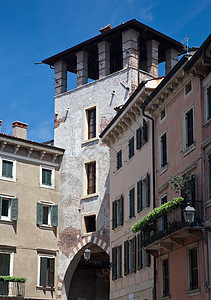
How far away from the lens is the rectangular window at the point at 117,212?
100 ft

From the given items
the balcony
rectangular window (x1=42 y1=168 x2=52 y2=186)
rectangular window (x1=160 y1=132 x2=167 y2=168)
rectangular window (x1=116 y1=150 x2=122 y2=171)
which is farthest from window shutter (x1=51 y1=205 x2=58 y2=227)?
rectangular window (x1=160 y1=132 x2=167 y2=168)

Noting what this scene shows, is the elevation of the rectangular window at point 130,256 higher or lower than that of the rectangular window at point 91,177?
lower

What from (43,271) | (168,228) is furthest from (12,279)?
(168,228)

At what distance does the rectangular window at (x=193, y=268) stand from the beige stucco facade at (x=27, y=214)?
1812 centimetres

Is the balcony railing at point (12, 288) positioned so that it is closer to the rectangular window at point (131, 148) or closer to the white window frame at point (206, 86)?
the rectangular window at point (131, 148)

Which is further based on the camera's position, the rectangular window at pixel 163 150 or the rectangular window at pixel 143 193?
the rectangular window at pixel 143 193

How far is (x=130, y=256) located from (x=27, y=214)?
37.9ft

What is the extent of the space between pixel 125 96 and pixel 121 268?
39.6ft

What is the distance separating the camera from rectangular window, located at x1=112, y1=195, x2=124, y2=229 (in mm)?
30622

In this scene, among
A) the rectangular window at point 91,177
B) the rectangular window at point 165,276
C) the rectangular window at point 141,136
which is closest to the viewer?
the rectangular window at point 165,276

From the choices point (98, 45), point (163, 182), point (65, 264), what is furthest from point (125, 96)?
point (163, 182)

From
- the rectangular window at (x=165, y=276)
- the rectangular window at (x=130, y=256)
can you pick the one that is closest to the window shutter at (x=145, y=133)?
the rectangular window at (x=130, y=256)

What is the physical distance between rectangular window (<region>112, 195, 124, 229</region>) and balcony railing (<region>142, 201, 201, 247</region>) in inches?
208

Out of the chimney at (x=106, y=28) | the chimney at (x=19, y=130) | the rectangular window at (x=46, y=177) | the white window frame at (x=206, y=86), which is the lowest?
the white window frame at (x=206, y=86)
